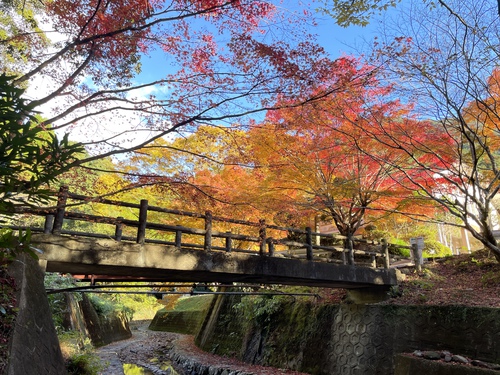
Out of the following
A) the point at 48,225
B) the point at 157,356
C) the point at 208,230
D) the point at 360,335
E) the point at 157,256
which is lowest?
the point at 157,356

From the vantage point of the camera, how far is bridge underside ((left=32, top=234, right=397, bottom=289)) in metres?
6.43

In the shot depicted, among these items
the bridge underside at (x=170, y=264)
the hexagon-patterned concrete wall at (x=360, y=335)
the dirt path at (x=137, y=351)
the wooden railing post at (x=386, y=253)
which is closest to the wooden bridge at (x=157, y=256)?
the bridge underside at (x=170, y=264)

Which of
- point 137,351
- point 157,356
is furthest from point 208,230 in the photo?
point 137,351

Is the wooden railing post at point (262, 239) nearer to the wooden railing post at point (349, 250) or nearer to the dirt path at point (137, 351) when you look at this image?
the wooden railing post at point (349, 250)

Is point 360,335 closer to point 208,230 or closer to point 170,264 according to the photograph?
point 208,230

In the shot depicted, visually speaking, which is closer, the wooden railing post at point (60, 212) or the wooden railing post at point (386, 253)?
the wooden railing post at point (60, 212)

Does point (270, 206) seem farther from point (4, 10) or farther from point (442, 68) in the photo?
point (4, 10)

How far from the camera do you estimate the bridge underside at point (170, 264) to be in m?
6.43

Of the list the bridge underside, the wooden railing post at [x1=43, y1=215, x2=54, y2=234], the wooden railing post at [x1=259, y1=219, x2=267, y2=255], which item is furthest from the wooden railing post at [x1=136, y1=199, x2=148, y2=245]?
the wooden railing post at [x1=259, y1=219, x2=267, y2=255]

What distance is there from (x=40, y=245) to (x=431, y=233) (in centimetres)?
2265

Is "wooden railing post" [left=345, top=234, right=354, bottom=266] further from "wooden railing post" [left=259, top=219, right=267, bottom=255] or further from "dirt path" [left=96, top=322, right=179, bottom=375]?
"dirt path" [left=96, top=322, right=179, bottom=375]

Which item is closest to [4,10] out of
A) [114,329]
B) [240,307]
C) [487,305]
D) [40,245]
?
[40,245]

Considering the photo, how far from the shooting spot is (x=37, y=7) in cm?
1053

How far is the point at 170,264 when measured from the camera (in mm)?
7410
